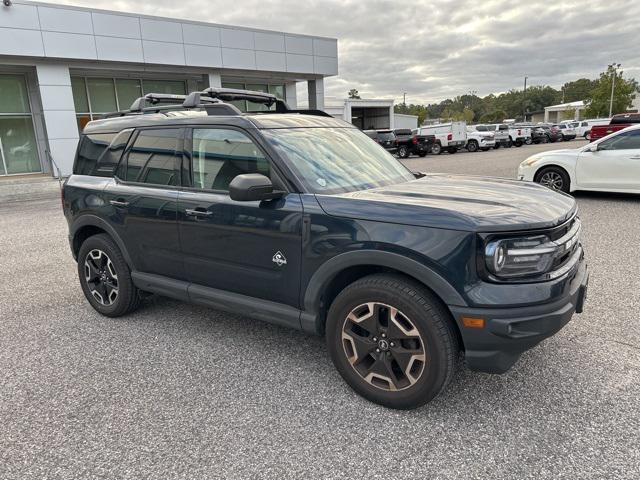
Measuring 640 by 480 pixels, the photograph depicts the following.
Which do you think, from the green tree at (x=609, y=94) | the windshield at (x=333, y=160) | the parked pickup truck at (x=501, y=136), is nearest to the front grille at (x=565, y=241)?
the windshield at (x=333, y=160)

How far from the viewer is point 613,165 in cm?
913

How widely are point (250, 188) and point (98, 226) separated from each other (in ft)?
6.95

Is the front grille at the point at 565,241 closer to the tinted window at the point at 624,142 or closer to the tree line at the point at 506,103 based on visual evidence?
the tinted window at the point at 624,142

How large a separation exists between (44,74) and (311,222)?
18702mm

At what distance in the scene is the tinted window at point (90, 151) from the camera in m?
4.38

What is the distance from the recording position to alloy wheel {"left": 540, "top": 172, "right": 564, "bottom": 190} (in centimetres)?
973

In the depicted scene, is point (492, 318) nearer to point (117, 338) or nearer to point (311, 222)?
point (311, 222)

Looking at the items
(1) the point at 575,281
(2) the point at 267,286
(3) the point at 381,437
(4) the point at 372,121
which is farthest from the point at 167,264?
(4) the point at 372,121

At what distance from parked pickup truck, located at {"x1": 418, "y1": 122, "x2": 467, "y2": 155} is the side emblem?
27.1 meters

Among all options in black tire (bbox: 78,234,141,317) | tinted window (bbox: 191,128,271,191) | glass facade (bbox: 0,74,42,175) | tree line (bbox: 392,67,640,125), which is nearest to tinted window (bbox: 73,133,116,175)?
black tire (bbox: 78,234,141,317)

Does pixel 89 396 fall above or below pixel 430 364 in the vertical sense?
below

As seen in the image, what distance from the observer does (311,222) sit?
2947 millimetres

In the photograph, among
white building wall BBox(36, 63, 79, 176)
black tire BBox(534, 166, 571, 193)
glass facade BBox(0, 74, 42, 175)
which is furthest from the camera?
glass facade BBox(0, 74, 42, 175)

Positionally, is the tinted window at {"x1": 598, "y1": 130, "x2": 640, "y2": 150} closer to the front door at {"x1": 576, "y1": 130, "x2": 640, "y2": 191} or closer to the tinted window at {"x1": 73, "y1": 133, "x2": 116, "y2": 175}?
the front door at {"x1": 576, "y1": 130, "x2": 640, "y2": 191}
